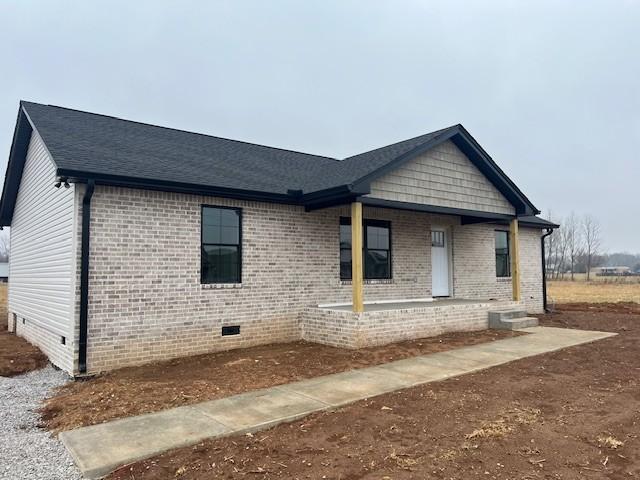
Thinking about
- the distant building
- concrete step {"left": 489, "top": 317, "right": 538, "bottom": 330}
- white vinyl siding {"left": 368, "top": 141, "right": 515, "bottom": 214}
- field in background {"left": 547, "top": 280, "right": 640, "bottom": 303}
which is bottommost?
field in background {"left": 547, "top": 280, "right": 640, "bottom": 303}

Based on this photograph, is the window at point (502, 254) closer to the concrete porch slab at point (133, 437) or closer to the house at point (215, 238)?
the house at point (215, 238)

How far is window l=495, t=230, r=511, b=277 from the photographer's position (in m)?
15.9

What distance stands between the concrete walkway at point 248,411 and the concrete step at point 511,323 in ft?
9.65

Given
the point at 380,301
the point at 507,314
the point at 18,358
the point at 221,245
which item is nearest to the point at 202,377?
the point at 221,245

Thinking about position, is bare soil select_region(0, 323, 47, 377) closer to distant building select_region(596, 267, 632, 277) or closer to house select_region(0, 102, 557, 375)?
house select_region(0, 102, 557, 375)

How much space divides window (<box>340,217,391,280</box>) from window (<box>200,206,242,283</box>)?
9.72ft

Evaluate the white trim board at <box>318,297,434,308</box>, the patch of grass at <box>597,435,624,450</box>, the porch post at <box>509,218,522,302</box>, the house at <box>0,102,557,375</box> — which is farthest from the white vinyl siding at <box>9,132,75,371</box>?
the porch post at <box>509,218,522,302</box>

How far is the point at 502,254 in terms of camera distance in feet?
52.6

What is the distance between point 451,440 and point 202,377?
4.19 meters

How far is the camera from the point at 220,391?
20.6 feet

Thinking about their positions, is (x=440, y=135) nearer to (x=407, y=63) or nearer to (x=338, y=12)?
(x=338, y=12)

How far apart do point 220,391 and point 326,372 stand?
1.84 metres

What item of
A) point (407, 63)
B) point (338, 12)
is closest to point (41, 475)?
point (338, 12)

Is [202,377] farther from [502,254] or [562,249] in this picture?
[562,249]
